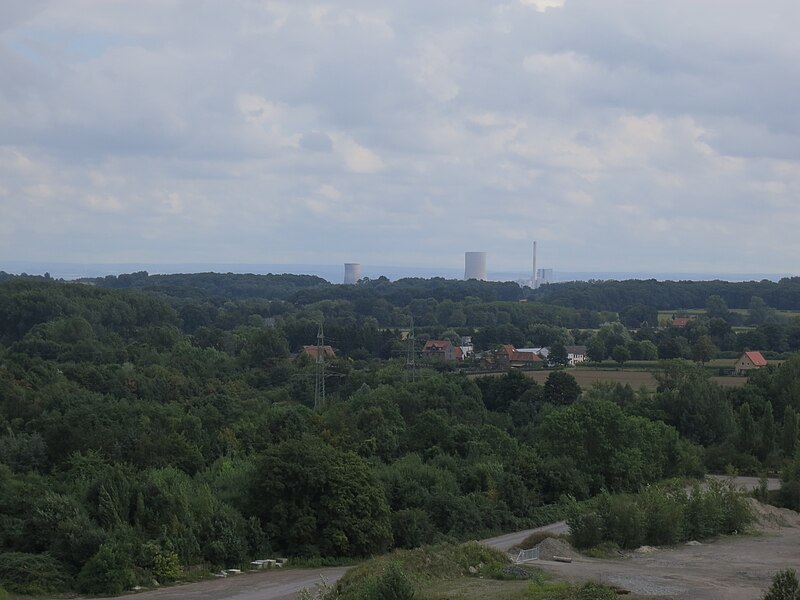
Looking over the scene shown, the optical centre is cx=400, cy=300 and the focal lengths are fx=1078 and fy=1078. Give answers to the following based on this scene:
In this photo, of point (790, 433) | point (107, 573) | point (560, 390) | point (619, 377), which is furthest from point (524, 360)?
point (107, 573)

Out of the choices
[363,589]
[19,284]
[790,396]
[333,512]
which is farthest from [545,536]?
[19,284]

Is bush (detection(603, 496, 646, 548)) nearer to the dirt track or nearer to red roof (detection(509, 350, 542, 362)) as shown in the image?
the dirt track

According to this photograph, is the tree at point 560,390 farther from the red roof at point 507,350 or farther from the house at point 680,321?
the house at point 680,321

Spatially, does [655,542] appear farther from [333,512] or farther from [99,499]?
[99,499]

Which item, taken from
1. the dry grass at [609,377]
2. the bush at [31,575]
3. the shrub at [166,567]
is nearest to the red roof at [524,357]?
the dry grass at [609,377]

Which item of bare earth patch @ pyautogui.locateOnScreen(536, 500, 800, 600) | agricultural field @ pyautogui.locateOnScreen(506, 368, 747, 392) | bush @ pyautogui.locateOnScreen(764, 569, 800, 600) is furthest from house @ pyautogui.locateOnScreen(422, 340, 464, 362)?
bush @ pyautogui.locateOnScreen(764, 569, 800, 600)

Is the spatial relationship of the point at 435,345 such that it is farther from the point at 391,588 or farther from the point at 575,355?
the point at 391,588
